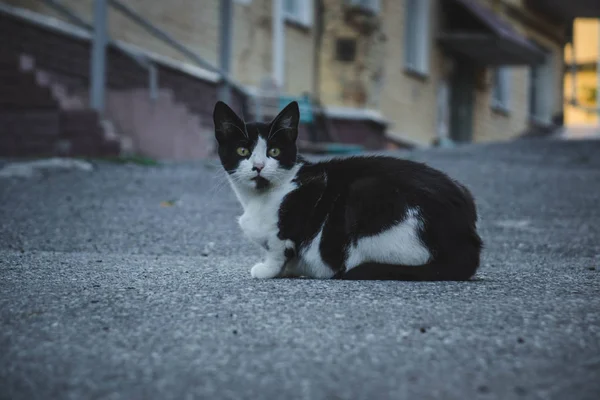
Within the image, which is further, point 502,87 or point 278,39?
point 502,87

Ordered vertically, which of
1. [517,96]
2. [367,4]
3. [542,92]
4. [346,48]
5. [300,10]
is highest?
[367,4]

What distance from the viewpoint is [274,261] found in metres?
3.59

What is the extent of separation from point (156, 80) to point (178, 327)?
8517 mm

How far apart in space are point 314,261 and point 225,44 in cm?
818

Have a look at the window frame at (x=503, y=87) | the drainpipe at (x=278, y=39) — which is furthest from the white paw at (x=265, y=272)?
the window frame at (x=503, y=87)

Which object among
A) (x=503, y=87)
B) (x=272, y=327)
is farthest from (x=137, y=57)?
(x=503, y=87)

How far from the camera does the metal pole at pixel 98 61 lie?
30.5 ft

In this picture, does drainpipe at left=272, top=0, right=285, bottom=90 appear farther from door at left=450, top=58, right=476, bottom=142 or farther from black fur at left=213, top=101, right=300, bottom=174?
black fur at left=213, top=101, right=300, bottom=174

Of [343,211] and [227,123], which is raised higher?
[227,123]

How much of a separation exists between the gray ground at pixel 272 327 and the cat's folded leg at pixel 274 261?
96 millimetres

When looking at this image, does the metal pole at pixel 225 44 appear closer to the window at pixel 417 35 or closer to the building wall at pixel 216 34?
the building wall at pixel 216 34

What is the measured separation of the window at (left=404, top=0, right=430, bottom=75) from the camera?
17016 millimetres

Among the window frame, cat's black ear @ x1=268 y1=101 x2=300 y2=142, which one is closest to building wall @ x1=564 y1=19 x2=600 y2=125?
the window frame

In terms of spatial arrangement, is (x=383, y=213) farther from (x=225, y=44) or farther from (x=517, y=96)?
(x=517, y=96)
